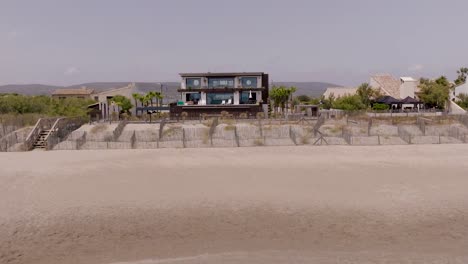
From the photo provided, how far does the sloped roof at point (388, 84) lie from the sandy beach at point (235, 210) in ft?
189

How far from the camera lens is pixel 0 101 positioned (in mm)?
51844

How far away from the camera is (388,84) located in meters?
78.8

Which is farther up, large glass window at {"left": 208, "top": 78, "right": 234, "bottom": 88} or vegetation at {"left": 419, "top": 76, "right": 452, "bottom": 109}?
large glass window at {"left": 208, "top": 78, "right": 234, "bottom": 88}

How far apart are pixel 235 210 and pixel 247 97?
44273mm

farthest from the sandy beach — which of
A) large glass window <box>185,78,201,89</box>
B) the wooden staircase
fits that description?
large glass window <box>185,78,201,89</box>

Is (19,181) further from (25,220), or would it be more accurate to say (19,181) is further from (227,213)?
(227,213)

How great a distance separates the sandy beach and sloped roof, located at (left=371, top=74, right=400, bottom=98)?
5775 centimetres

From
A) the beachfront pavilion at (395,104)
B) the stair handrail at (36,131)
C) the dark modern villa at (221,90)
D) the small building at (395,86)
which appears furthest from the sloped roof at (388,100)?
the stair handrail at (36,131)

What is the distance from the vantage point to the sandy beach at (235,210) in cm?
1130

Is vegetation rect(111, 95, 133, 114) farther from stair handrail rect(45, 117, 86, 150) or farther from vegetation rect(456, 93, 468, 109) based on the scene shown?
vegetation rect(456, 93, 468, 109)

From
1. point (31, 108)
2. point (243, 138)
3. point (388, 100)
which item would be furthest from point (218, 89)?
point (243, 138)

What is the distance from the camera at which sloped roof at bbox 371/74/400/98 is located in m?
76.9

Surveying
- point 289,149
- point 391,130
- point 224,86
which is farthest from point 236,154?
point 224,86

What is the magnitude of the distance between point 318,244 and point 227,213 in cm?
392
